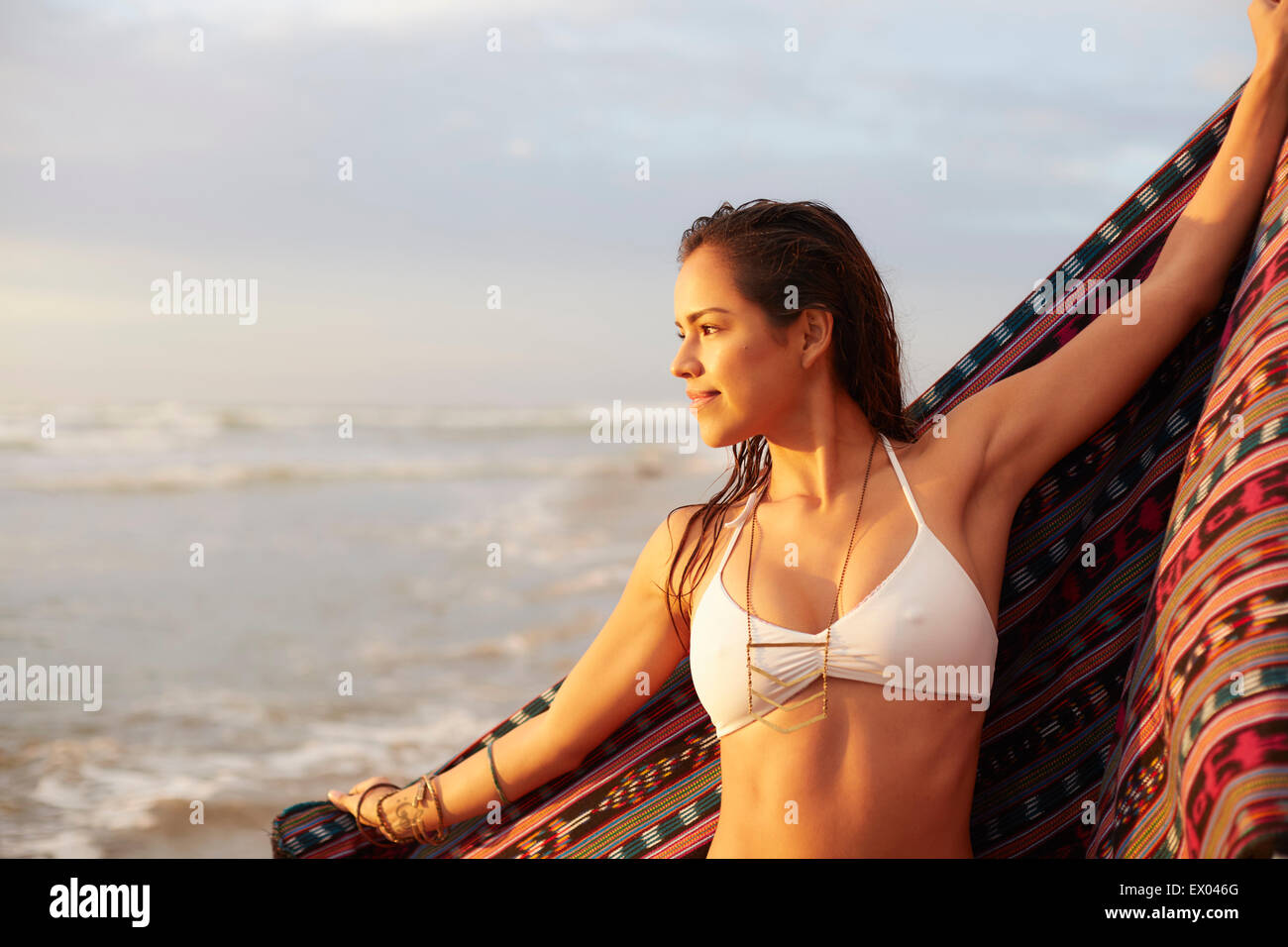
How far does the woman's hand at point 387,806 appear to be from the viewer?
220cm

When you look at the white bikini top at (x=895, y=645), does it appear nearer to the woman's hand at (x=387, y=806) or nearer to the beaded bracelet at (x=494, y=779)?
the beaded bracelet at (x=494, y=779)

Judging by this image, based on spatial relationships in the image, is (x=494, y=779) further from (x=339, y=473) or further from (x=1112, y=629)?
(x=339, y=473)

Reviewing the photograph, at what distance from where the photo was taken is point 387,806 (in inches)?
87.1

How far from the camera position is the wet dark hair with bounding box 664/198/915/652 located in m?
1.88

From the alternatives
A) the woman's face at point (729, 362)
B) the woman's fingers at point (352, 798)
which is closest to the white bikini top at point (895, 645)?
the woman's face at point (729, 362)

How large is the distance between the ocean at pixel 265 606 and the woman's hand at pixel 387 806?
1.48 metres

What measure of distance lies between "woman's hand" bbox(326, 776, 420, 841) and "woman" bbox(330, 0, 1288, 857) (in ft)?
1.27

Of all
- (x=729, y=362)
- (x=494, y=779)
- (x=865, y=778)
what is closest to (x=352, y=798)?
(x=494, y=779)

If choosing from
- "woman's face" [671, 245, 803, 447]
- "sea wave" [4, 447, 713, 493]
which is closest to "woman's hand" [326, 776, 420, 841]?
"woman's face" [671, 245, 803, 447]

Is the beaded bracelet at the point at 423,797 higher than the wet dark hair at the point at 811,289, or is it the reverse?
the wet dark hair at the point at 811,289

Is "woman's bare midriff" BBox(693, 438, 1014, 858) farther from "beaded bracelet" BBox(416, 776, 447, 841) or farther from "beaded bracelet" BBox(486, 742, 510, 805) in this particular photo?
"beaded bracelet" BBox(416, 776, 447, 841)

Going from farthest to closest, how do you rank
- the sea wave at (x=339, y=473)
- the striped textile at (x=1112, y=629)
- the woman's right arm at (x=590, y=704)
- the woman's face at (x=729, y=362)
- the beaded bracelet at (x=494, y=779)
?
the sea wave at (x=339, y=473), the beaded bracelet at (x=494, y=779), the woman's right arm at (x=590, y=704), the woman's face at (x=729, y=362), the striped textile at (x=1112, y=629)
